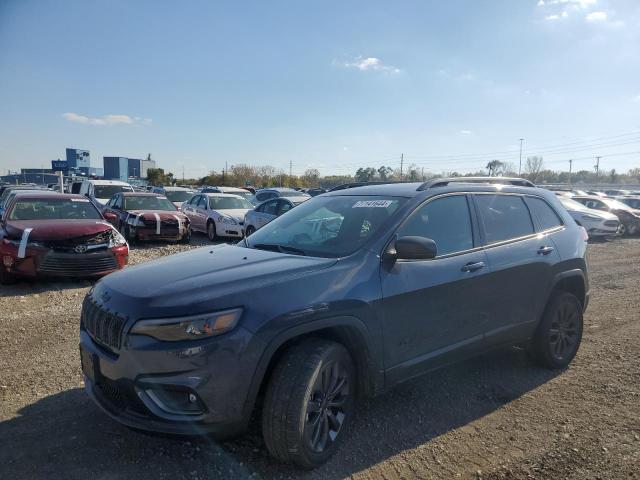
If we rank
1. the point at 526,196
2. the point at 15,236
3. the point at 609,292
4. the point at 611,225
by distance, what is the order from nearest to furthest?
1. the point at 526,196
2. the point at 15,236
3. the point at 609,292
4. the point at 611,225

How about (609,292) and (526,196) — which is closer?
(526,196)

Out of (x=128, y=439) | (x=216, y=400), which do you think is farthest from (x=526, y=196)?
(x=128, y=439)

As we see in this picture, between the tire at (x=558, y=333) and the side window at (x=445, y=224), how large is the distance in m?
1.33

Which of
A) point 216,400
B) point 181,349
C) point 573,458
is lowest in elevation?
point 573,458

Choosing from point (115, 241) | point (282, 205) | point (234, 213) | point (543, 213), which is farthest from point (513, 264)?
point (234, 213)

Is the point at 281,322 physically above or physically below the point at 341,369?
above

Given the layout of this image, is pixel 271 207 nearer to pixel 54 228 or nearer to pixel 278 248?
pixel 54 228

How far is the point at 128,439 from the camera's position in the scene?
3.04 metres

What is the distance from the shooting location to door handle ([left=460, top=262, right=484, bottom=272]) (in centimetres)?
353

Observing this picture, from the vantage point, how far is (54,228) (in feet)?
23.4

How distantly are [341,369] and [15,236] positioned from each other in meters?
6.35

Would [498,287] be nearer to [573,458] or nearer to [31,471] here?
[573,458]

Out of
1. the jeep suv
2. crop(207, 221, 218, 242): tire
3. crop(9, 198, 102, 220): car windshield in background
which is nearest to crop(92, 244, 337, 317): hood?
the jeep suv

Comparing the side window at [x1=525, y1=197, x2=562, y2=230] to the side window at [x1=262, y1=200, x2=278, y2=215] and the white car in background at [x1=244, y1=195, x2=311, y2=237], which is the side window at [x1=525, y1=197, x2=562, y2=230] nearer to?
the white car in background at [x1=244, y1=195, x2=311, y2=237]
